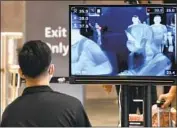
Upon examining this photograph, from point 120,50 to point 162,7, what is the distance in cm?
32

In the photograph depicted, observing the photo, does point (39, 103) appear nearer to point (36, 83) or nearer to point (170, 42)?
point (36, 83)

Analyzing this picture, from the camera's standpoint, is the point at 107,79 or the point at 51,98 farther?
the point at 107,79

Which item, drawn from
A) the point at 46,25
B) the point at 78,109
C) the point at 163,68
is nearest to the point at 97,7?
the point at 163,68

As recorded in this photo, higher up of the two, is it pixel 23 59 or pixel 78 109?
pixel 23 59

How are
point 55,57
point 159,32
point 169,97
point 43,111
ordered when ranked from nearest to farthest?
point 43,111 < point 159,32 < point 169,97 < point 55,57

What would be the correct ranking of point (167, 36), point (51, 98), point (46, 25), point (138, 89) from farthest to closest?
1. point (46, 25)
2. point (138, 89)
3. point (167, 36)
4. point (51, 98)

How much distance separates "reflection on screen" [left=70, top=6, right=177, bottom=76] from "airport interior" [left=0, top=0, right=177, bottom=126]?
0.17m

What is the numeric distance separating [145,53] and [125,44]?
0.12 metres

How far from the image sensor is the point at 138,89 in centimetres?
272

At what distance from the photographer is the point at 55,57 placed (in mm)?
4641

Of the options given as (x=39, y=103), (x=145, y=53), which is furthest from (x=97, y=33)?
(x=39, y=103)

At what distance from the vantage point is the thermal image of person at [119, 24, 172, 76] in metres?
2.41

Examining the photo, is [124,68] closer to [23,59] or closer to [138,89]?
[138,89]

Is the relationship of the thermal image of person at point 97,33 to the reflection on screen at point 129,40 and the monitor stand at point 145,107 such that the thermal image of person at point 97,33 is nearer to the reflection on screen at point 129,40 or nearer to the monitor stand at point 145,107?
the reflection on screen at point 129,40
